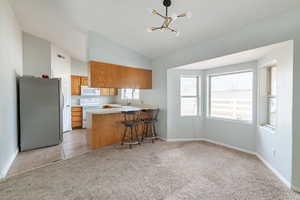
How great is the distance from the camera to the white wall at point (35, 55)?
438 cm

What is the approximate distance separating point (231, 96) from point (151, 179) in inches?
122

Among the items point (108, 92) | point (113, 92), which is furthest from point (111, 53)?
point (113, 92)

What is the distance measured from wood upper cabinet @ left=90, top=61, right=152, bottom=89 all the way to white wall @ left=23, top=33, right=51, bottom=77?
2.03 metres

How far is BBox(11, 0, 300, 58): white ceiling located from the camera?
Result: 235cm

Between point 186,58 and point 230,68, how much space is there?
1212 millimetres

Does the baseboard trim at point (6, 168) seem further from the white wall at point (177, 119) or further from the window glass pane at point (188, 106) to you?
the window glass pane at point (188, 106)

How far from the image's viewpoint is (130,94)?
6.39 metres

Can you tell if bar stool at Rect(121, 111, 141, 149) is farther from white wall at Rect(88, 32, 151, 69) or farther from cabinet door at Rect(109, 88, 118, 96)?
cabinet door at Rect(109, 88, 118, 96)

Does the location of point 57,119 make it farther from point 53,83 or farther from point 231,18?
point 231,18

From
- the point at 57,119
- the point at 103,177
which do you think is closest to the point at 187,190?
the point at 103,177

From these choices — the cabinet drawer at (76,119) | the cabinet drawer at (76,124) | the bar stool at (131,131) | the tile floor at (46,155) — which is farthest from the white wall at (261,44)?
the cabinet drawer at (76,124)

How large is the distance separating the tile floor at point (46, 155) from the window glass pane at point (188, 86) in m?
3.24

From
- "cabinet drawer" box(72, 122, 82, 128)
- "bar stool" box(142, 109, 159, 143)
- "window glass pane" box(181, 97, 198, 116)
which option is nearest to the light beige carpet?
"bar stool" box(142, 109, 159, 143)

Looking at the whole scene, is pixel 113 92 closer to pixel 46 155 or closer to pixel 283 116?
pixel 46 155
